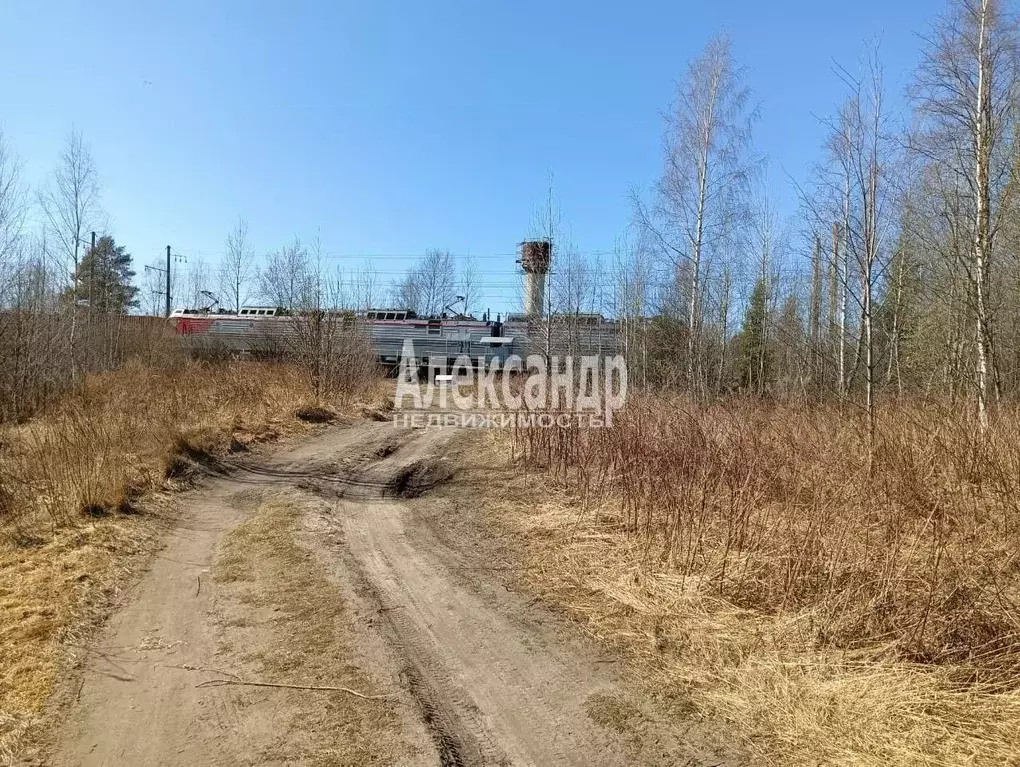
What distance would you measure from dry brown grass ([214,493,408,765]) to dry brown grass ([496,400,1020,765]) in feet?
5.27

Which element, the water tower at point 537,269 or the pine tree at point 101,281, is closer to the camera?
the water tower at point 537,269

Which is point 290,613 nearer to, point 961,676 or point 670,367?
point 961,676

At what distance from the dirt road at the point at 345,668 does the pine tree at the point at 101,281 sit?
57.9ft

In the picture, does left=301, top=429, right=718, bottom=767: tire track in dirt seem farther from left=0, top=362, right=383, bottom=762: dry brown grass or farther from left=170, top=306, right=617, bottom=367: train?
left=170, top=306, right=617, bottom=367: train

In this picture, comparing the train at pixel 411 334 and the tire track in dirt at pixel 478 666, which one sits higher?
the train at pixel 411 334

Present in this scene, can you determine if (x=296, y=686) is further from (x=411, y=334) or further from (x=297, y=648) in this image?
(x=411, y=334)

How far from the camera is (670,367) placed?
50.6ft

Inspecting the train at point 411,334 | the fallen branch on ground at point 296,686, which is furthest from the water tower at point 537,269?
the fallen branch on ground at point 296,686

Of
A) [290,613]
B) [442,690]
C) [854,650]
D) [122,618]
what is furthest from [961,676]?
[122,618]

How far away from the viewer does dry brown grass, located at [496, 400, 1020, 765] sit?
2.85 meters

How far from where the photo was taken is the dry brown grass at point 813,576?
2850 millimetres

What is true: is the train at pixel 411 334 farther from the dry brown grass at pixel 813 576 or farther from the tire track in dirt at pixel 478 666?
the tire track in dirt at pixel 478 666

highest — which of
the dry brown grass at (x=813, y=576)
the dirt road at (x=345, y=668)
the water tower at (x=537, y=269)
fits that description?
the water tower at (x=537, y=269)

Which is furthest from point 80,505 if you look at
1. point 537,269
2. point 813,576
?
point 537,269
